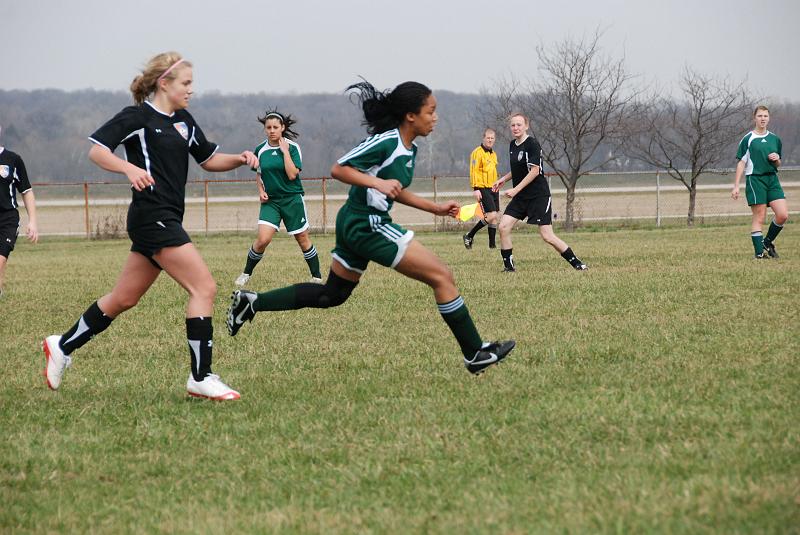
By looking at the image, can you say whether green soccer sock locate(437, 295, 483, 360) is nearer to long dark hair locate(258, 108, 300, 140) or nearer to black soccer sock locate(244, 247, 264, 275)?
long dark hair locate(258, 108, 300, 140)

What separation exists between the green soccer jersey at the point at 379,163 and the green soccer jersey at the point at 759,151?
30.9 ft

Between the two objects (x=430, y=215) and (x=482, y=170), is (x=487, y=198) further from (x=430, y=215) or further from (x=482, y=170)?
(x=430, y=215)

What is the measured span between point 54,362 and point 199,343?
1.03 meters

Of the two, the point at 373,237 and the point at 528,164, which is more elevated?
Result: the point at 373,237

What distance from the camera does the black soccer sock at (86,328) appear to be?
6160 millimetres

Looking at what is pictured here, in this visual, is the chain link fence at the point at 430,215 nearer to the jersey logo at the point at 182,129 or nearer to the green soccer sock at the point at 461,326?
the jersey logo at the point at 182,129

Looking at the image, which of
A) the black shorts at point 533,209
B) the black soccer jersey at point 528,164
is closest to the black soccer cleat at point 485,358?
the black shorts at point 533,209

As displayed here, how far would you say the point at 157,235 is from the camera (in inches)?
226

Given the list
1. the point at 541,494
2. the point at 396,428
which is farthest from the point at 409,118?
the point at 541,494

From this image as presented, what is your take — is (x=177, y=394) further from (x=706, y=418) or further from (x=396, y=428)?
(x=706, y=418)

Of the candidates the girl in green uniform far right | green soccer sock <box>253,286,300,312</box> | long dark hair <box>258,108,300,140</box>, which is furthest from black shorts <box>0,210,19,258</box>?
the girl in green uniform far right

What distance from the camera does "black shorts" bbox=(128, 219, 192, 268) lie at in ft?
18.8

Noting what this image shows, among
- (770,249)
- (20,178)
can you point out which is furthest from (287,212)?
(770,249)

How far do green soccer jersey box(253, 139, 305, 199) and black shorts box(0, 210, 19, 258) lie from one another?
346 cm
